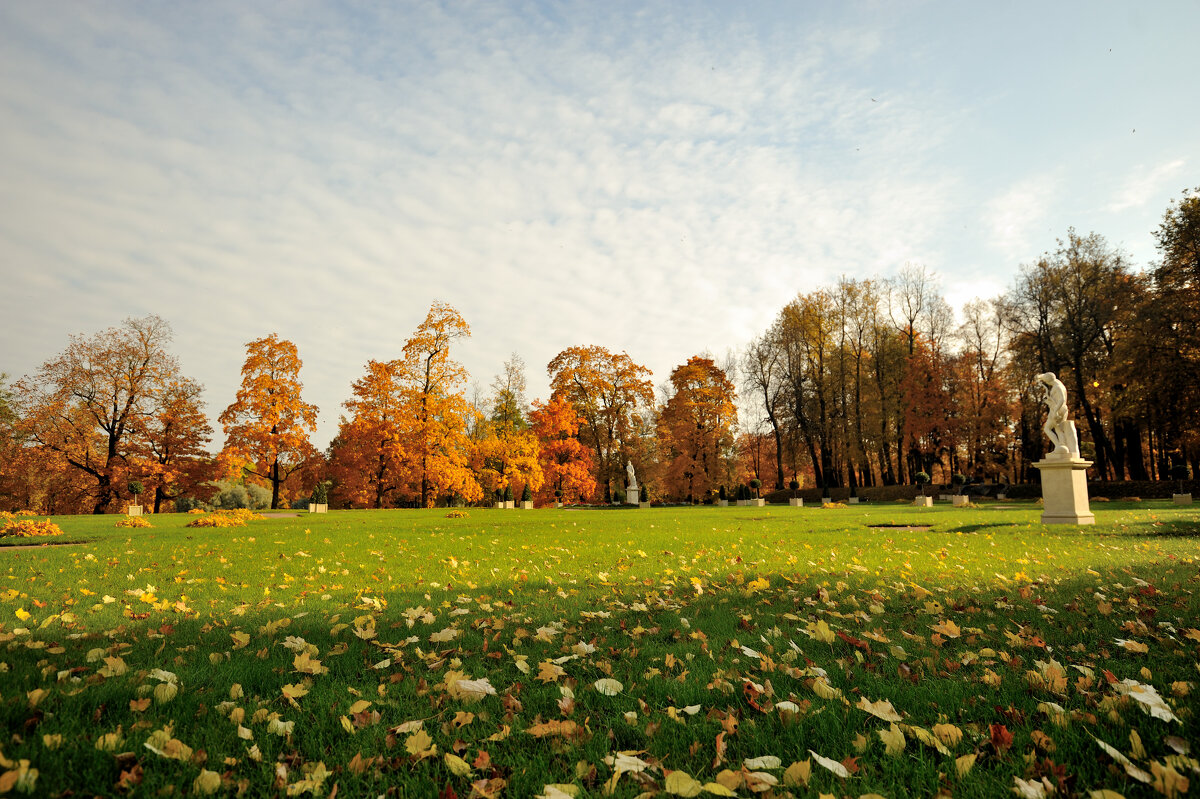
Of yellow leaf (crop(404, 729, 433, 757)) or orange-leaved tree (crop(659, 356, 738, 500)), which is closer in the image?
yellow leaf (crop(404, 729, 433, 757))

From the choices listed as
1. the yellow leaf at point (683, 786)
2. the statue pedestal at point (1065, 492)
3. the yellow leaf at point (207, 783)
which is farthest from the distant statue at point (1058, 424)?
the yellow leaf at point (207, 783)

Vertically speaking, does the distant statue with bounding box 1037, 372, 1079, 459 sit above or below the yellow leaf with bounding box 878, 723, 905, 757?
above

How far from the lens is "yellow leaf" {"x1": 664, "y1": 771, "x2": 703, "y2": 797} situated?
176 centimetres

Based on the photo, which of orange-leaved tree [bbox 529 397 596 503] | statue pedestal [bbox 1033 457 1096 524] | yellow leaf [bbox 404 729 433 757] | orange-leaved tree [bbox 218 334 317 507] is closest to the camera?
yellow leaf [bbox 404 729 433 757]

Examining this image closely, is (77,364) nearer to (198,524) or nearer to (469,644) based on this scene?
(198,524)

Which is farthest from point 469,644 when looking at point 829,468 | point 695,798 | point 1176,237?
point 829,468

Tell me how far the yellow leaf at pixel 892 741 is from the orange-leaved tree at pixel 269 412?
27923 millimetres

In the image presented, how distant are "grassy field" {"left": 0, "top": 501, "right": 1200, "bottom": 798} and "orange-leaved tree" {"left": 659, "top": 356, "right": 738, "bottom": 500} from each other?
104 feet

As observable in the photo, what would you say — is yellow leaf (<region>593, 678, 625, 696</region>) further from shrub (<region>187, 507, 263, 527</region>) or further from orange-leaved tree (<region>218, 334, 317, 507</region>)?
orange-leaved tree (<region>218, 334, 317, 507</region>)

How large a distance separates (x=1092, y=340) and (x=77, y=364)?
51393mm

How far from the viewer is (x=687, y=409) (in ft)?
126

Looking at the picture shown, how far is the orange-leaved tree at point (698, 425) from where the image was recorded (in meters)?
37.7

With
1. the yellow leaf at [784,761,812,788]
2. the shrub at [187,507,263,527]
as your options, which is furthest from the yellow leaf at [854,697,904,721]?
the shrub at [187,507,263,527]

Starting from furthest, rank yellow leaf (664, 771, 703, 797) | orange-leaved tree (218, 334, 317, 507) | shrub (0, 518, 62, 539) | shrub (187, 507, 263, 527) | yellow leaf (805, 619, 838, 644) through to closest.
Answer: orange-leaved tree (218, 334, 317, 507)
shrub (187, 507, 263, 527)
shrub (0, 518, 62, 539)
yellow leaf (805, 619, 838, 644)
yellow leaf (664, 771, 703, 797)
